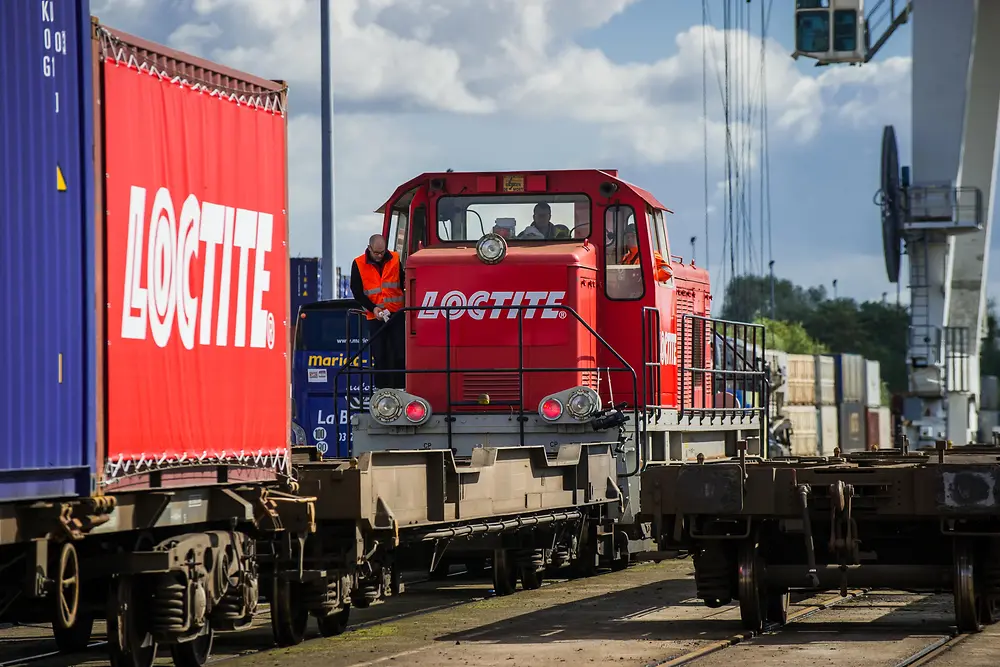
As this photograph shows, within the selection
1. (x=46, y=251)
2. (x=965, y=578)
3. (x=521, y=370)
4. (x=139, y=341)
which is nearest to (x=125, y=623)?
(x=139, y=341)

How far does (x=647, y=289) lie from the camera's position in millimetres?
15672

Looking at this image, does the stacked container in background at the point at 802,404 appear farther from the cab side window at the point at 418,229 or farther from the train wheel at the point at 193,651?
the train wheel at the point at 193,651

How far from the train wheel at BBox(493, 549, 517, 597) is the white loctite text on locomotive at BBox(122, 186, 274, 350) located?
4517mm

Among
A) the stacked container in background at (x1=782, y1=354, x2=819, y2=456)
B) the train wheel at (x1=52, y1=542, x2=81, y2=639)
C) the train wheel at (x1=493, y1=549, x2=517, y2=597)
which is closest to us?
the train wheel at (x1=52, y1=542, x2=81, y2=639)

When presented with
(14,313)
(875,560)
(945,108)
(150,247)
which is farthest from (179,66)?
(945,108)

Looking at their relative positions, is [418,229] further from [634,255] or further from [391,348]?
[634,255]

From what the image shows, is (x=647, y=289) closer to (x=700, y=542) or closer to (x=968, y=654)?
(x=700, y=542)

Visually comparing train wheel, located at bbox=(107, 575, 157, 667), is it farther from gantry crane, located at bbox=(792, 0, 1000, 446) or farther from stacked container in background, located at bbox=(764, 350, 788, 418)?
gantry crane, located at bbox=(792, 0, 1000, 446)

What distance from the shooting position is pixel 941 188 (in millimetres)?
Answer: 29484

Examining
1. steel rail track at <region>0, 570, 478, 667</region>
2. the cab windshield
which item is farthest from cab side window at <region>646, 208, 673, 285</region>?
steel rail track at <region>0, 570, 478, 667</region>

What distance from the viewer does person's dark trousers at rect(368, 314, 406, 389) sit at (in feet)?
50.8

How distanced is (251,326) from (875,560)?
15.6 ft

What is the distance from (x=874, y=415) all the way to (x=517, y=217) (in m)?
31.6

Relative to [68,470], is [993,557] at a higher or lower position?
lower
